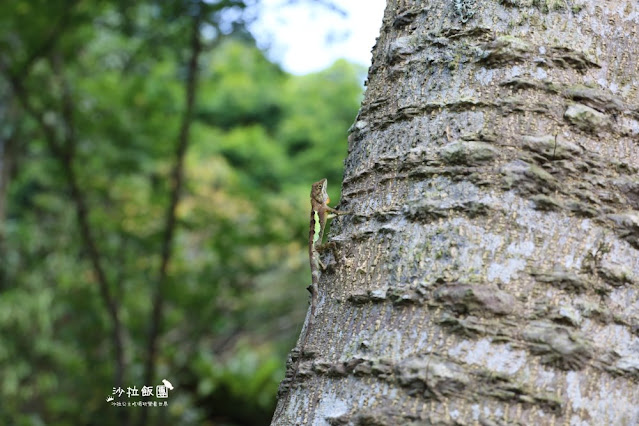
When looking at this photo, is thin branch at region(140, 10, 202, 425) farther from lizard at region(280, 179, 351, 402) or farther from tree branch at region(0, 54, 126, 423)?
lizard at region(280, 179, 351, 402)

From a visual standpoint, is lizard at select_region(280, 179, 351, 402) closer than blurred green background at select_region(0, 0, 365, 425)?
Yes

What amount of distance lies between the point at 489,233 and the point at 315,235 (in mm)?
637

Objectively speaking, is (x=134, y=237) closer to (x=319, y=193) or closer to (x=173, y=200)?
(x=173, y=200)

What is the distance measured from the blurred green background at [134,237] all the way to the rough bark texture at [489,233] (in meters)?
2.91

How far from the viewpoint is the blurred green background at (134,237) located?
475cm

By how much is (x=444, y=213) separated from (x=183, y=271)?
5258 millimetres

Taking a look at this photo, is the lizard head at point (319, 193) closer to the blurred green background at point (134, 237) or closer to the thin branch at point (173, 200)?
the blurred green background at point (134, 237)

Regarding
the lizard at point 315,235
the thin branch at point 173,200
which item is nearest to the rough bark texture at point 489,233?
the lizard at point 315,235

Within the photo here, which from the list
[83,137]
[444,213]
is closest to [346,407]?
[444,213]

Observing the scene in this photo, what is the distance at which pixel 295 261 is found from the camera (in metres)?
6.72

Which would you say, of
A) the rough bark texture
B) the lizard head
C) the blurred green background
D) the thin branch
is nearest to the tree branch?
the blurred green background

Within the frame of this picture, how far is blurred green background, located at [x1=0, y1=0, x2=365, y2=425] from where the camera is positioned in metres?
4.75

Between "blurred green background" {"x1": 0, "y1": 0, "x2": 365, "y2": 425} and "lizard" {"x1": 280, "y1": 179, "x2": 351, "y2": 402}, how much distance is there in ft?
7.87

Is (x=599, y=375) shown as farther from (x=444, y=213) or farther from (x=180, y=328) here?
(x=180, y=328)
